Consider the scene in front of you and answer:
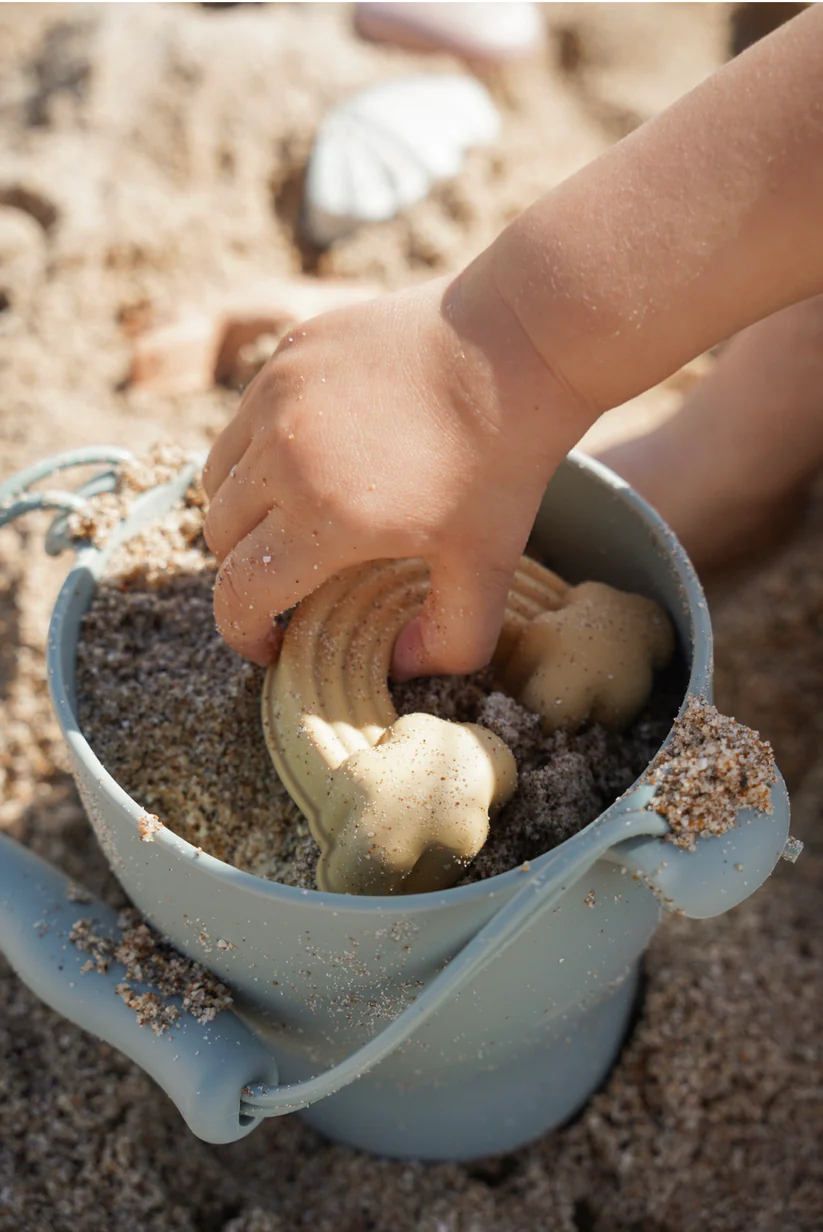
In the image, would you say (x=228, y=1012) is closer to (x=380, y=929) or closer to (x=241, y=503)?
(x=380, y=929)

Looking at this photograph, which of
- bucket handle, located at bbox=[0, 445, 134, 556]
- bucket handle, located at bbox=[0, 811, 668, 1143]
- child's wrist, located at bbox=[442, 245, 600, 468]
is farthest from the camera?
bucket handle, located at bbox=[0, 445, 134, 556]

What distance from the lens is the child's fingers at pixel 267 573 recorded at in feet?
2.42

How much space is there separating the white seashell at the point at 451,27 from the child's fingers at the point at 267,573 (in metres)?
1.80

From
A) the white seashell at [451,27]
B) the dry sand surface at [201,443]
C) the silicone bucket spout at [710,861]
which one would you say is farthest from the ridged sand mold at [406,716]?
the white seashell at [451,27]

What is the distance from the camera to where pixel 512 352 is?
71cm

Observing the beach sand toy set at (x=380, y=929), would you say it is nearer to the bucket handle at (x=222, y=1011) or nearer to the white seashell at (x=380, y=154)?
the bucket handle at (x=222, y=1011)

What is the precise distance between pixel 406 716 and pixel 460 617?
9 cm

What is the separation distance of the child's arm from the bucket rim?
0.14 metres

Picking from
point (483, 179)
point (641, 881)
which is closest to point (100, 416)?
point (483, 179)

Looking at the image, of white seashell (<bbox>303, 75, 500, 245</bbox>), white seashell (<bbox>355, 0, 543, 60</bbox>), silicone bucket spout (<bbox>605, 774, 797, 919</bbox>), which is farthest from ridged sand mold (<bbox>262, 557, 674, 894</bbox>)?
white seashell (<bbox>355, 0, 543, 60</bbox>)

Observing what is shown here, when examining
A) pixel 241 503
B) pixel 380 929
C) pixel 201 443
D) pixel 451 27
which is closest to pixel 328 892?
pixel 380 929

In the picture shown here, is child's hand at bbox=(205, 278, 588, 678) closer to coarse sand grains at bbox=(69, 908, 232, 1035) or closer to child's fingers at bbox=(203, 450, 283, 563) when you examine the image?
child's fingers at bbox=(203, 450, 283, 563)

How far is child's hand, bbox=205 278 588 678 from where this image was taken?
715 millimetres

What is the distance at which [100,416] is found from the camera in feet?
5.02
